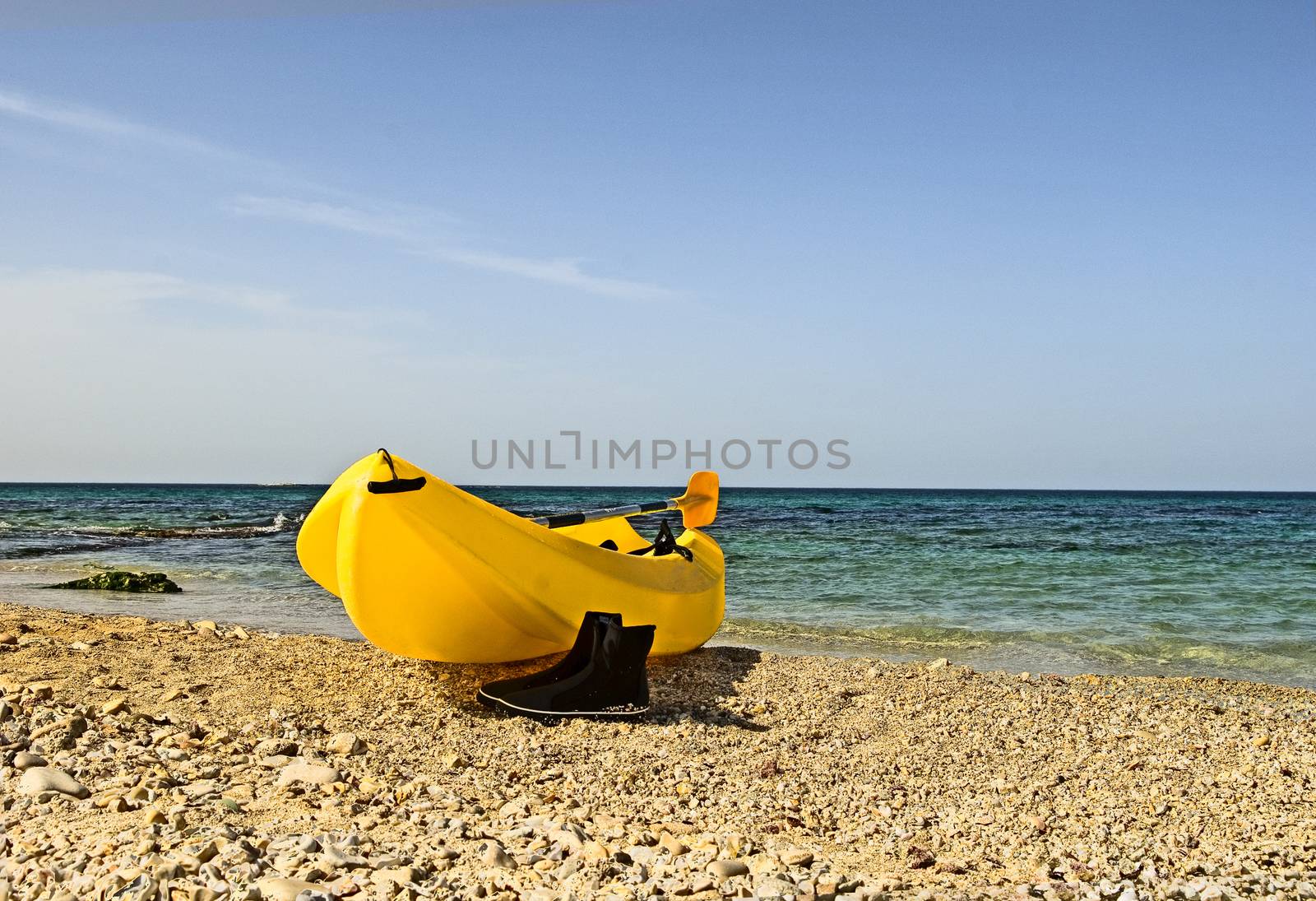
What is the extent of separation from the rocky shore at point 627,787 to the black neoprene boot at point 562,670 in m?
0.13

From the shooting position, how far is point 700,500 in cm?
735

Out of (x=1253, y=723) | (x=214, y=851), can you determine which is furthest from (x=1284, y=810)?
(x=214, y=851)

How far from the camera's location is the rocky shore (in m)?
2.39

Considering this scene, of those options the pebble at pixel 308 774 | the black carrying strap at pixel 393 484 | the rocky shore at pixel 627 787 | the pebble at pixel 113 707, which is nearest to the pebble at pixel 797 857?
the rocky shore at pixel 627 787

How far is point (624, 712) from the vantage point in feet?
13.9

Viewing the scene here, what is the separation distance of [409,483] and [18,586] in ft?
27.5

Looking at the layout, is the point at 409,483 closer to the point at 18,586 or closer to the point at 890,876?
the point at 890,876

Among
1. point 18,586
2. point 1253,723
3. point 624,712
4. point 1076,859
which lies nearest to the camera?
point 1076,859

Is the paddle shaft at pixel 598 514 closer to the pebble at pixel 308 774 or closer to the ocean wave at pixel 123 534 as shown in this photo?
the pebble at pixel 308 774

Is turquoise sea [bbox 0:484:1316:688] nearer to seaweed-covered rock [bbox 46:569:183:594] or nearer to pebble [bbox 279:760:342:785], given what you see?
seaweed-covered rock [bbox 46:569:183:594]

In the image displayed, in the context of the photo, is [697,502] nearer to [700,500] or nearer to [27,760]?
[700,500]

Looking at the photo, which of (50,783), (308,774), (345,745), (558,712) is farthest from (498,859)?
(558,712)

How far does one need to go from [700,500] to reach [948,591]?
4.19 m

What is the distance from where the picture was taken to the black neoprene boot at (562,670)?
434cm
